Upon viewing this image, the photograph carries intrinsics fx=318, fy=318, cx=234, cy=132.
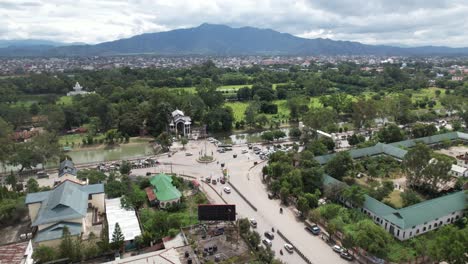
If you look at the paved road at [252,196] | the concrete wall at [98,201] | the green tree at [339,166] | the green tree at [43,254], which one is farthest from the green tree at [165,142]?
the green tree at [43,254]

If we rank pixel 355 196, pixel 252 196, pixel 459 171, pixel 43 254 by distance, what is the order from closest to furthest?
pixel 43 254 → pixel 355 196 → pixel 252 196 → pixel 459 171

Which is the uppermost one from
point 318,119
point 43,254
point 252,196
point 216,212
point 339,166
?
point 318,119

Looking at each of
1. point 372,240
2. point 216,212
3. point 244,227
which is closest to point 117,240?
point 216,212

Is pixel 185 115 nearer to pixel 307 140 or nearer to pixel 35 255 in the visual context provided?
pixel 307 140

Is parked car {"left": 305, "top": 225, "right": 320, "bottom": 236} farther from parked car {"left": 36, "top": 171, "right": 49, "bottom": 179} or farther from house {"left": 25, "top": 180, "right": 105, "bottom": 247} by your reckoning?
parked car {"left": 36, "top": 171, "right": 49, "bottom": 179}

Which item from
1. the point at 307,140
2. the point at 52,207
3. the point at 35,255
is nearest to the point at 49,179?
the point at 52,207

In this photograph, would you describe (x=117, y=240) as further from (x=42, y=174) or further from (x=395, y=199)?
(x=395, y=199)

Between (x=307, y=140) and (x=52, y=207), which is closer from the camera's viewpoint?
(x=52, y=207)
